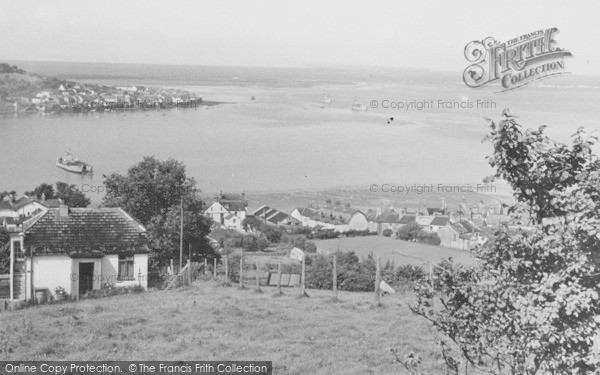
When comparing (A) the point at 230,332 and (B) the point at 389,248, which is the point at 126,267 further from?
(B) the point at 389,248

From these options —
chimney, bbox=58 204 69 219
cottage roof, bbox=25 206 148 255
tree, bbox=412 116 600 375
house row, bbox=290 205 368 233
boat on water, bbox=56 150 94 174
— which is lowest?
house row, bbox=290 205 368 233

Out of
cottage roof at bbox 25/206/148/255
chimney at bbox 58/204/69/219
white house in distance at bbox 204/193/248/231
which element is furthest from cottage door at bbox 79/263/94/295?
white house in distance at bbox 204/193/248/231

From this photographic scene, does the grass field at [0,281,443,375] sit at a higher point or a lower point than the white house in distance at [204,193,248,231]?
higher

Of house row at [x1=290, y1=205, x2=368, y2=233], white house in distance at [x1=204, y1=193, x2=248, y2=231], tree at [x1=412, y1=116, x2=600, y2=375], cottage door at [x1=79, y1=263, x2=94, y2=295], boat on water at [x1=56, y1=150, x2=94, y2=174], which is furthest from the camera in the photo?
boat on water at [x1=56, y1=150, x2=94, y2=174]

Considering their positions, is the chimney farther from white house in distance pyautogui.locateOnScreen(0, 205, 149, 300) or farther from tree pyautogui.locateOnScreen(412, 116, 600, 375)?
tree pyautogui.locateOnScreen(412, 116, 600, 375)

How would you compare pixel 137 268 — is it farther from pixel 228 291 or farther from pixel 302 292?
pixel 302 292

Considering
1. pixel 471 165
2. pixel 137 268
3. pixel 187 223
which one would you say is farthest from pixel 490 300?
pixel 471 165

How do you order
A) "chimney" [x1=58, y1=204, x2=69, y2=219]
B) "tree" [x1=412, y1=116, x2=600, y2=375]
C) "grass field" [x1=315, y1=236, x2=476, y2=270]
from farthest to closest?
"grass field" [x1=315, y1=236, x2=476, y2=270] < "chimney" [x1=58, y1=204, x2=69, y2=219] < "tree" [x1=412, y1=116, x2=600, y2=375]
